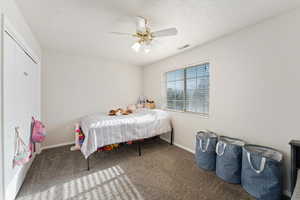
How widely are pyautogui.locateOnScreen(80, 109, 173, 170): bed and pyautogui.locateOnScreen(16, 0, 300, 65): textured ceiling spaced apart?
163 cm

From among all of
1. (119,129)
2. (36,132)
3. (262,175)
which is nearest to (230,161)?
(262,175)

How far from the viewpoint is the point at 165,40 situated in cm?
241

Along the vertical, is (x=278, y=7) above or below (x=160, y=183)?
above

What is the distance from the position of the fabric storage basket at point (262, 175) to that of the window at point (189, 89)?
46.0 inches

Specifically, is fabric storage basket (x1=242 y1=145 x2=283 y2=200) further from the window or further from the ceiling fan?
the ceiling fan

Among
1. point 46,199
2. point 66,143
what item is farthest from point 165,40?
point 66,143

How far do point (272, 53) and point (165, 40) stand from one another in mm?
1649

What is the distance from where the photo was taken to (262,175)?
1462 mm

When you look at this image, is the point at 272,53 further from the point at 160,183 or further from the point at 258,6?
the point at 160,183

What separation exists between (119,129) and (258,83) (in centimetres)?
245

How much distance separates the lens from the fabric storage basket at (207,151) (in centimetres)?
209

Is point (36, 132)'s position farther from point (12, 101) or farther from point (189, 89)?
point (189, 89)

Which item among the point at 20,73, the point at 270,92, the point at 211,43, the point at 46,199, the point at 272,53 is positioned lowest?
the point at 46,199

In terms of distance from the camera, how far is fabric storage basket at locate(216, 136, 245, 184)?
1.76 metres
